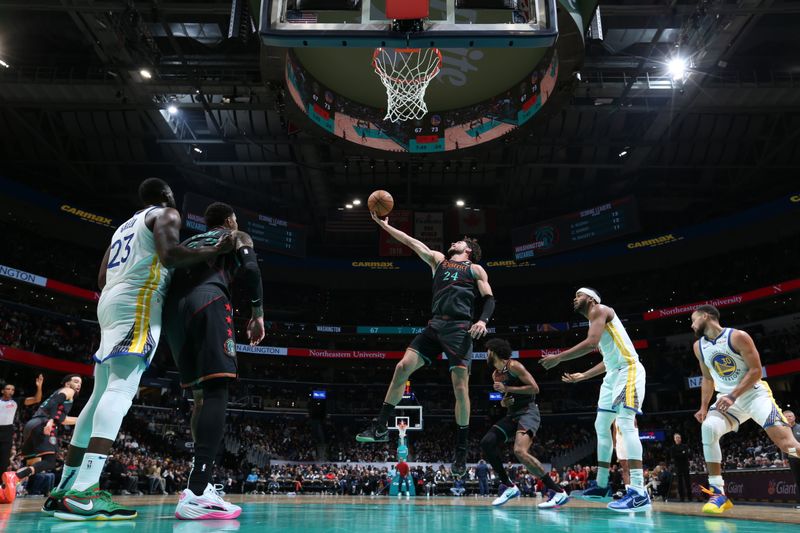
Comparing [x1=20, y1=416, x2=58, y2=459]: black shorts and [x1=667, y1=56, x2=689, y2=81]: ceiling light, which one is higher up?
[x1=667, y1=56, x2=689, y2=81]: ceiling light

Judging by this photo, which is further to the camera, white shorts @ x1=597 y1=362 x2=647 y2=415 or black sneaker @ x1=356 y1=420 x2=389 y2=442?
white shorts @ x1=597 y1=362 x2=647 y2=415

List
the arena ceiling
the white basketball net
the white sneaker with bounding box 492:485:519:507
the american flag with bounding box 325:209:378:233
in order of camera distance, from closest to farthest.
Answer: the white sneaker with bounding box 492:485:519:507 → the white basketball net → the arena ceiling → the american flag with bounding box 325:209:378:233

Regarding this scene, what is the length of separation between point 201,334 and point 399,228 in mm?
20915

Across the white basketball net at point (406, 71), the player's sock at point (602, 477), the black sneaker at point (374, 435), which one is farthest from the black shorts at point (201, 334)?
the white basketball net at point (406, 71)

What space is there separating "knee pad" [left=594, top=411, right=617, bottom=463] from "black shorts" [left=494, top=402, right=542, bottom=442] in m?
1.29

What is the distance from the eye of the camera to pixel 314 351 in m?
34.4

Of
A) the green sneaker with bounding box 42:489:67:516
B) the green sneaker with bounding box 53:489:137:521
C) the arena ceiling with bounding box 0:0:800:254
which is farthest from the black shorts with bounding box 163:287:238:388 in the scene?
the arena ceiling with bounding box 0:0:800:254

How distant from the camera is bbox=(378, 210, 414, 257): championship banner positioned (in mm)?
24719

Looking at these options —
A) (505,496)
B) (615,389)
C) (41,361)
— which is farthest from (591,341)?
(41,361)

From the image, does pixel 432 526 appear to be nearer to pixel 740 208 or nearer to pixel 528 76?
pixel 528 76

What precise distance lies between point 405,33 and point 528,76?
5700mm

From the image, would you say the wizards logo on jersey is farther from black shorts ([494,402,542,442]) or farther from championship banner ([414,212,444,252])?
championship banner ([414,212,444,252])

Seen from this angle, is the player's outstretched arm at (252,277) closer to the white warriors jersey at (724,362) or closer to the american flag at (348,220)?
the white warriors jersey at (724,362)

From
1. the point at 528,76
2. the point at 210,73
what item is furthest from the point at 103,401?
the point at 210,73
